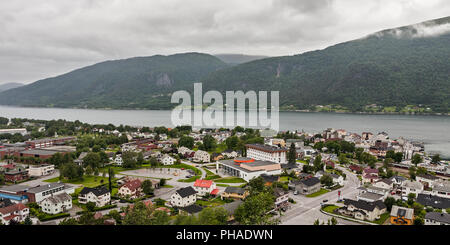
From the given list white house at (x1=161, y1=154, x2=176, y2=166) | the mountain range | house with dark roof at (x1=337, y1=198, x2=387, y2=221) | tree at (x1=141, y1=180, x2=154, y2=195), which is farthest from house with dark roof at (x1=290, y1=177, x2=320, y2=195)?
the mountain range

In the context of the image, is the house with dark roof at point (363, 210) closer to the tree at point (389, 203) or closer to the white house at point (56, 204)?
the tree at point (389, 203)

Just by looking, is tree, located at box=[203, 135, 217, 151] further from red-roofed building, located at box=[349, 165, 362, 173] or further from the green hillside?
the green hillside

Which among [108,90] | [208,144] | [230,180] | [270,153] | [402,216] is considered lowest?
[230,180]

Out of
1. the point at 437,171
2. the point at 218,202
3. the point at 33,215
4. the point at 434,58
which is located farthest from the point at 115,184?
the point at 434,58

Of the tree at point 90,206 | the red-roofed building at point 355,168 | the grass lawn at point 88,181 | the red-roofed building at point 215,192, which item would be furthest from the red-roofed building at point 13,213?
the red-roofed building at point 355,168

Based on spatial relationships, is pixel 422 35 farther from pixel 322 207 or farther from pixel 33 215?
pixel 33 215

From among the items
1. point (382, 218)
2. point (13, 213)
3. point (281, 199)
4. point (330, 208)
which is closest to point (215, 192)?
point (281, 199)

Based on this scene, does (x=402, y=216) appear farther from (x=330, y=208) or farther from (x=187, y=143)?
(x=187, y=143)
